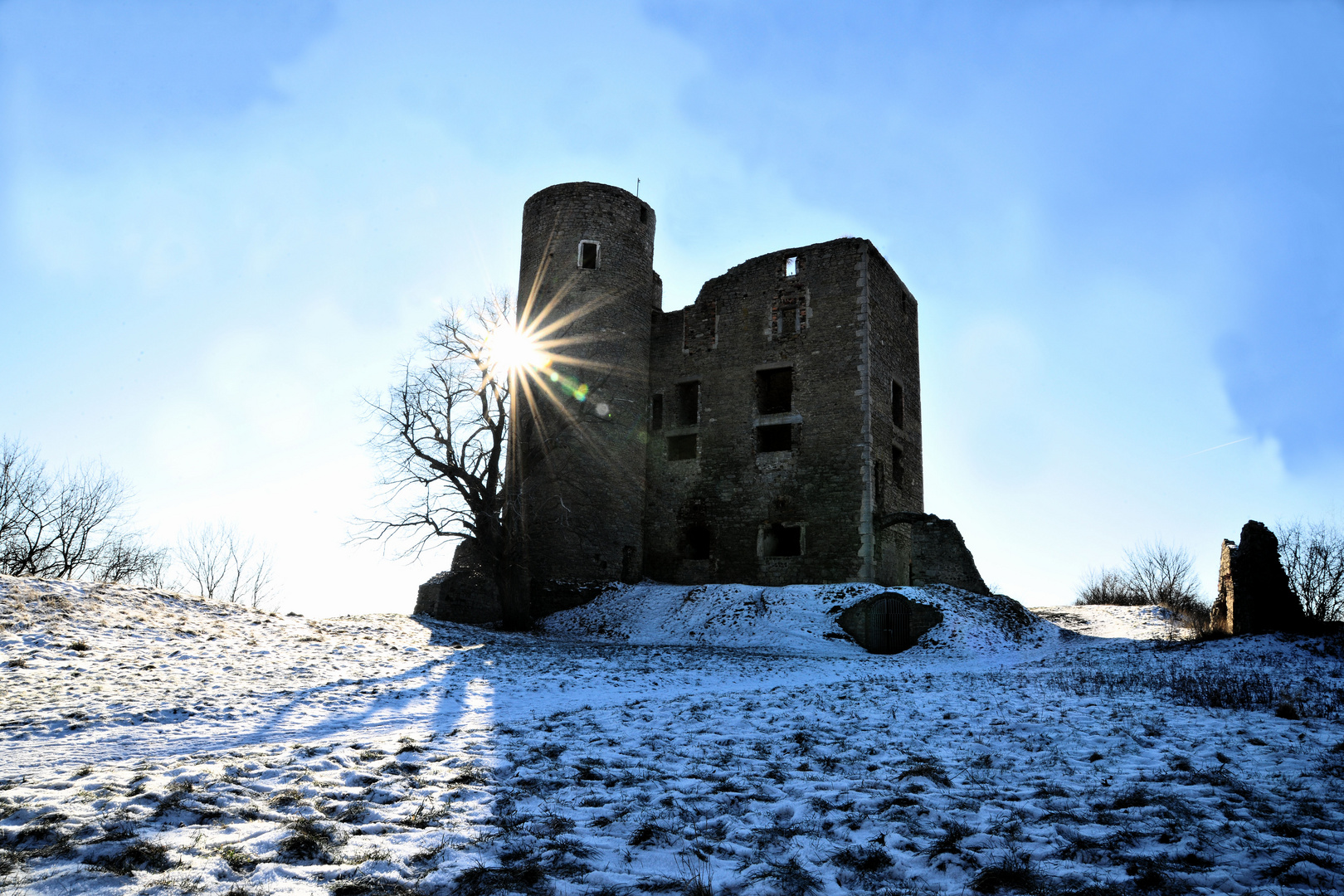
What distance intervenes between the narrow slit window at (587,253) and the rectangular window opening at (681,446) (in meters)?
5.45

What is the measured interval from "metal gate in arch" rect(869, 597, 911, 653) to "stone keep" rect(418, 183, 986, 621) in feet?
12.8

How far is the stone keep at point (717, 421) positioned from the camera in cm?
2061

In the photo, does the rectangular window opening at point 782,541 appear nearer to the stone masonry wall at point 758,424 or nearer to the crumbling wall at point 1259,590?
the stone masonry wall at point 758,424

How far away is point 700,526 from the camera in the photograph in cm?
2223

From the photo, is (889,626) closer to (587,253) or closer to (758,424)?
(758,424)

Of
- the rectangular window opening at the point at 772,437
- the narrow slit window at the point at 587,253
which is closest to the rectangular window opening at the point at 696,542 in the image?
the rectangular window opening at the point at 772,437

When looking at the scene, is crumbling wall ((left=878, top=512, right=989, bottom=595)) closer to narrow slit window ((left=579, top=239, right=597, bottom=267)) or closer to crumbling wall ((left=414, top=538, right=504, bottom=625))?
crumbling wall ((left=414, top=538, right=504, bottom=625))

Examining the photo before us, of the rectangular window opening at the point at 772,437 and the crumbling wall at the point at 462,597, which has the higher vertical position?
the rectangular window opening at the point at 772,437

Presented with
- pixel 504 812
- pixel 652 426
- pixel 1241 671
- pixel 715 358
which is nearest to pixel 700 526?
pixel 652 426

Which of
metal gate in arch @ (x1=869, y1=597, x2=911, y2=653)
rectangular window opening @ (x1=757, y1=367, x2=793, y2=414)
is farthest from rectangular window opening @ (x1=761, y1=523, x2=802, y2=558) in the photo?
metal gate in arch @ (x1=869, y1=597, x2=911, y2=653)

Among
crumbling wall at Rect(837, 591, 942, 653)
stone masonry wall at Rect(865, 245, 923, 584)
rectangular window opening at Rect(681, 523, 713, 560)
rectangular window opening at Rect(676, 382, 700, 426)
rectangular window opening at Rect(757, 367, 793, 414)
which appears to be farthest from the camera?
rectangular window opening at Rect(676, 382, 700, 426)

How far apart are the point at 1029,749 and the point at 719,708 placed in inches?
113

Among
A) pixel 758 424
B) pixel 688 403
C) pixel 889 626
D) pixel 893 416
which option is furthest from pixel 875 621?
pixel 688 403

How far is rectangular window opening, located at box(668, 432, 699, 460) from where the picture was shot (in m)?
23.2
